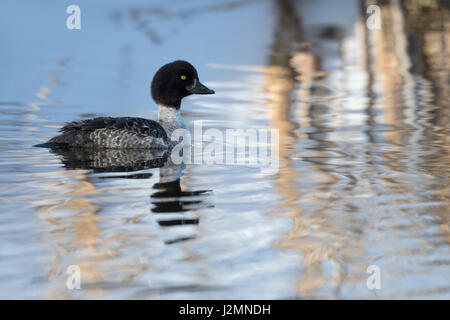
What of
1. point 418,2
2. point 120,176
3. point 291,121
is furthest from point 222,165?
point 418,2

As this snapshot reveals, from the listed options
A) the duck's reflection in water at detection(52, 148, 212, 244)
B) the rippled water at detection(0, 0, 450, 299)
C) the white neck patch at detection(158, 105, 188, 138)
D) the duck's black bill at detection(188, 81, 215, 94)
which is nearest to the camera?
the rippled water at detection(0, 0, 450, 299)

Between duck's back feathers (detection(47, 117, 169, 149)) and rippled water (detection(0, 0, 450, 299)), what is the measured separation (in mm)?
229

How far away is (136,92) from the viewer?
14.9m

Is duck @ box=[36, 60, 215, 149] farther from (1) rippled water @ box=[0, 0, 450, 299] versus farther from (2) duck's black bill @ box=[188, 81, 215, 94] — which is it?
(2) duck's black bill @ box=[188, 81, 215, 94]

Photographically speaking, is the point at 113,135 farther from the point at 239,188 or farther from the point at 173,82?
the point at 239,188

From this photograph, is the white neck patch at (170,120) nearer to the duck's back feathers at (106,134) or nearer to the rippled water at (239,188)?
the duck's back feathers at (106,134)

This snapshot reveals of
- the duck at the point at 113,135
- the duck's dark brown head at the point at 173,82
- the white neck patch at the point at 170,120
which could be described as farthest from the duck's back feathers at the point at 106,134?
the duck's dark brown head at the point at 173,82

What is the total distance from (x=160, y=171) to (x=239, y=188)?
3.89 ft

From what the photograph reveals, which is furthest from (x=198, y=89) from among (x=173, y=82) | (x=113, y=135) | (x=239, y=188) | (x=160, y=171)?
(x=239, y=188)

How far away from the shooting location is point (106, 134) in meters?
9.88

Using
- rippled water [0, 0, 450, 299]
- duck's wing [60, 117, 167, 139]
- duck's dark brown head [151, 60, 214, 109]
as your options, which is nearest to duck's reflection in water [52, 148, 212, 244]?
rippled water [0, 0, 450, 299]

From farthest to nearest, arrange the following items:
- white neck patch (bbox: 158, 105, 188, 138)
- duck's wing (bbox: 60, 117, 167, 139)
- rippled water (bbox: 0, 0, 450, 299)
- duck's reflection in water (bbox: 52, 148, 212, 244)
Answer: white neck patch (bbox: 158, 105, 188, 138) < duck's wing (bbox: 60, 117, 167, 139) < duck's reflection in water (bbox: 52, 148, 212, 244) < rippled water (bbox: 0, 0, 450, 299)

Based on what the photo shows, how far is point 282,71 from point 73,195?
421 inches

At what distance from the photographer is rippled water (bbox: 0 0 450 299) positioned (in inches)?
217
